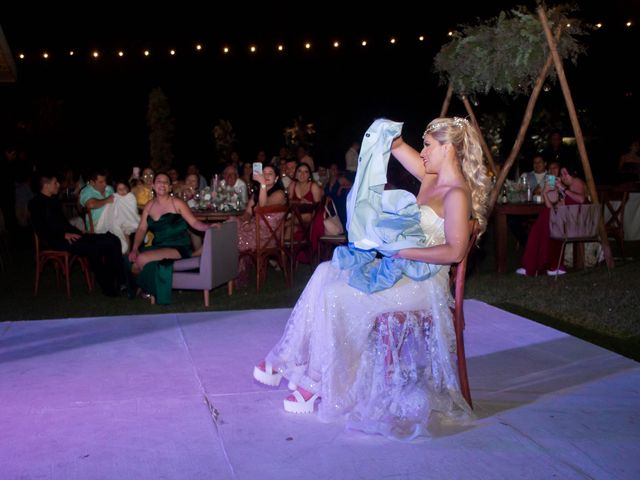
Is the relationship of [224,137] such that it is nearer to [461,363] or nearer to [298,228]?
[298,228]

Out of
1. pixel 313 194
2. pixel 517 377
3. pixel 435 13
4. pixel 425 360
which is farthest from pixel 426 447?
pixel 435 13

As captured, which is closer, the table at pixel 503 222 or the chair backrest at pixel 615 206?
the table at pixel 503 222

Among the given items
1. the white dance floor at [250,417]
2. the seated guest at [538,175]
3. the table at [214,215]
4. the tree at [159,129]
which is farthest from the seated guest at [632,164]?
the tree at [159,129]

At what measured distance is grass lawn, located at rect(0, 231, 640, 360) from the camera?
6.34 metres

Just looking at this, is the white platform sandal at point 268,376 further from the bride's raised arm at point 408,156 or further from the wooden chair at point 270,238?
the wooden chair at point 270,238

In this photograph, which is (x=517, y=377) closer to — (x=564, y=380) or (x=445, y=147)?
(x=564, y=380)

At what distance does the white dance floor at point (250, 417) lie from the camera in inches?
130

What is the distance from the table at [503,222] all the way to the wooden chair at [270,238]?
237cm

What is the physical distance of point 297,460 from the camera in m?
3.38

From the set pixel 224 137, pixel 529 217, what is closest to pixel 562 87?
pixel 529 217

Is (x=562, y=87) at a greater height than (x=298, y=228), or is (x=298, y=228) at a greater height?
(x=562, y=87)

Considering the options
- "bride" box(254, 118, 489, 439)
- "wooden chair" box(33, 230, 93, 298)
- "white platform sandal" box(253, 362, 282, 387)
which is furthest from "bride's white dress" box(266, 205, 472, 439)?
"wooden chair" box(33, 230, 93, 298)

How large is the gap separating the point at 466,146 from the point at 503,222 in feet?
18.4

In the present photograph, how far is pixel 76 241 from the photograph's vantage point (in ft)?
27.1
